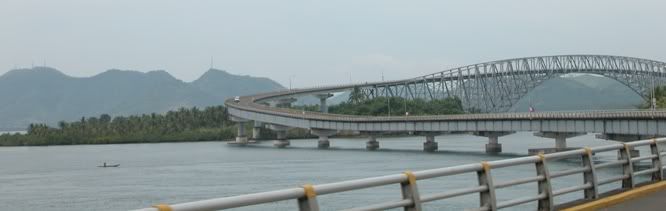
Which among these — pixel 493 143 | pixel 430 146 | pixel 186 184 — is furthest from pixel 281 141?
pixel 186 184

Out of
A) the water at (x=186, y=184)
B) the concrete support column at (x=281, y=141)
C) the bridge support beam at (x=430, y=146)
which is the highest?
the concrete support column at (x=281, y=141)

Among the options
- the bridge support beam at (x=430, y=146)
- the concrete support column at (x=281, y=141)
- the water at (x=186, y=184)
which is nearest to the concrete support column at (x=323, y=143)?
the concrete support column at (x=281, y=141)

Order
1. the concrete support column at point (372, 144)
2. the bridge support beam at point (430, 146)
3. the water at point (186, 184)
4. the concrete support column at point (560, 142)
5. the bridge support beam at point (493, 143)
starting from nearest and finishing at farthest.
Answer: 1. the water at point (186, 184)
2. the concrete support column at point (560, 142)
3. the bridge support beam at point (493, 143)
4. the bridge support beam at point (430, 146)
5. the concrete support column at point (372, 144)

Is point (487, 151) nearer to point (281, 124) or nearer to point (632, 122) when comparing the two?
point (632, 122)

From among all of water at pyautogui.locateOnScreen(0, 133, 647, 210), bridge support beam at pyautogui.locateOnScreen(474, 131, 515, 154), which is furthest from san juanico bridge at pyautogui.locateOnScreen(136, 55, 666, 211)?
water at pyautogui.locateOnScreen(0, 133, 647, 210)

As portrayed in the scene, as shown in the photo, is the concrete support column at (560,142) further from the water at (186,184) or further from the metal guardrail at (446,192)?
the metal guardrail at (446,192)

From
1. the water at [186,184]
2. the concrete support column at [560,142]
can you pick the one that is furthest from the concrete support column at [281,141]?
the concrete support column at [560,142]

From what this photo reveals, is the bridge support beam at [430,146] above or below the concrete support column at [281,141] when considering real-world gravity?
below

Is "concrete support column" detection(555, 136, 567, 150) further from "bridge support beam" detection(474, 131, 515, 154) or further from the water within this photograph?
the water

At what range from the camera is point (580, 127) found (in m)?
107

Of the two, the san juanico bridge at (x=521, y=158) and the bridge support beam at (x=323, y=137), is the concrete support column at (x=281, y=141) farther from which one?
the bridge support beam at (x=323, y=137)

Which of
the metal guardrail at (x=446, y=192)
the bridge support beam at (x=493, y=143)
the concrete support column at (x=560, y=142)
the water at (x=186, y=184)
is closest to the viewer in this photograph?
the metal guardrail at (x=446, y=192)

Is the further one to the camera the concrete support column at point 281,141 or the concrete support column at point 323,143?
the concrete support column at point 281,141

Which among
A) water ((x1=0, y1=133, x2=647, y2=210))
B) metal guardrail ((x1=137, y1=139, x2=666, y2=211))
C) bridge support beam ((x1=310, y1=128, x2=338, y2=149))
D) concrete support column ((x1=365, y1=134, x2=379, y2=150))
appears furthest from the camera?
bridge support beam ((x1=310, y1=128, x2=338, y2=149))
